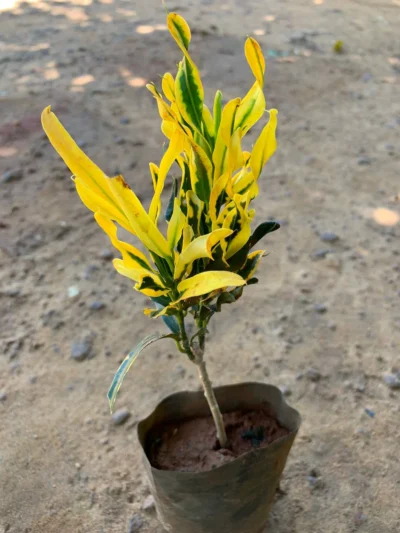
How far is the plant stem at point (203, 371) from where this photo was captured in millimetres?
1056

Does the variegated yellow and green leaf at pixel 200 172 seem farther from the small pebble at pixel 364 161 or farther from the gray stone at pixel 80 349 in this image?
the small pebble at pixel 364 161

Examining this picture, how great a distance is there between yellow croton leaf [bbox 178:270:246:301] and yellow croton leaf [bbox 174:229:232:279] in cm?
3

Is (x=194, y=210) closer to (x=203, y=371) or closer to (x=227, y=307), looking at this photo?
(x=203, y=371)

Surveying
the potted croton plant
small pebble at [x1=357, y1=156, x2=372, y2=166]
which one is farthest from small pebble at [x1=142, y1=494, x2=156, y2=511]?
small pebble at [x1=357, y1=156, x2=372, y2=166]

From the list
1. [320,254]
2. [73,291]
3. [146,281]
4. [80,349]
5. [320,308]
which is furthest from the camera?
[320,254]

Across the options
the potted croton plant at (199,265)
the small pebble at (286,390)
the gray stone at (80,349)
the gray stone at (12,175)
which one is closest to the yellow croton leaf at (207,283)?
the potted croton plant at (199,265)

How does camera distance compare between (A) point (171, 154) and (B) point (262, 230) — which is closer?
(A) point (171, 154)

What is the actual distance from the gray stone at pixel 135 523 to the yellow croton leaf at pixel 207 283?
31.6 inches

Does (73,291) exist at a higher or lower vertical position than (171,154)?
lower

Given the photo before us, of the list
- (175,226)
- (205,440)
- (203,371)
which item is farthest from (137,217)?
(205,440)

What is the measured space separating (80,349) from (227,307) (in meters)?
0.54

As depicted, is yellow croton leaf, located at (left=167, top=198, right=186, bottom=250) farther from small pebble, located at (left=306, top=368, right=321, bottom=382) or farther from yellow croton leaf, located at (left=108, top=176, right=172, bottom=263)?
small pebble, located at (left=306, top=368, right=321, bottom=382)

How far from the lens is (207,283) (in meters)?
0.84

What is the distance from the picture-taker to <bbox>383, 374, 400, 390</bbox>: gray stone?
174 centimetres
